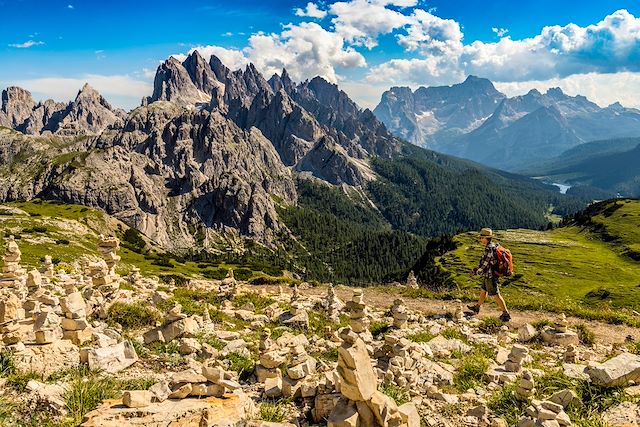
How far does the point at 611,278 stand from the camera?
123500 millimetres

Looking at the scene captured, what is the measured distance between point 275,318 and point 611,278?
136 m

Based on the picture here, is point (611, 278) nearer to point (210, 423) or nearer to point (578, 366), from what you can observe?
point (578, 366)

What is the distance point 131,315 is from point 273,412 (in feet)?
37.3

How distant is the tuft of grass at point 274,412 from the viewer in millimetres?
8609

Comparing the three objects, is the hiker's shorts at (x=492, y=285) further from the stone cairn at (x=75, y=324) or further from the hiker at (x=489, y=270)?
the stone cairn at (x=75, y=324)

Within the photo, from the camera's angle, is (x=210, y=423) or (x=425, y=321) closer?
(x=210, y=423)

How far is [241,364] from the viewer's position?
12.9m

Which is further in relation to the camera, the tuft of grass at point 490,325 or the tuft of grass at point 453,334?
the tuft of grass at point 490,325

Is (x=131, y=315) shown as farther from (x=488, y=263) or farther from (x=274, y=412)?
(x=488, y=263)

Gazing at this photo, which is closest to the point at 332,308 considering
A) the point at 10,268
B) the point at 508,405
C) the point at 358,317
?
the point at 358,317

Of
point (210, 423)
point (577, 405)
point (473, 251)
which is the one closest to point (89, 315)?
point (210, 423)

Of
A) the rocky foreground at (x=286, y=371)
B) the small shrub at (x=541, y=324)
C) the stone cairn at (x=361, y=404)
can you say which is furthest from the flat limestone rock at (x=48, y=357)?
the small shrub at (x=541, y=324)

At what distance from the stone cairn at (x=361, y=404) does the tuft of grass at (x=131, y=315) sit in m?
12.2

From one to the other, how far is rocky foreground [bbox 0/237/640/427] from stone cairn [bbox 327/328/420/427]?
0.09ft
